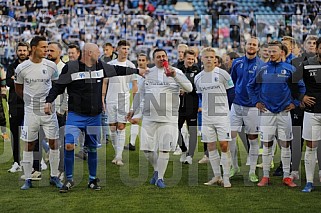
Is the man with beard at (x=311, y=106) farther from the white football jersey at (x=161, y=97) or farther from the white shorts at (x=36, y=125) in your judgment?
the white shorts at (x=36, y=125)

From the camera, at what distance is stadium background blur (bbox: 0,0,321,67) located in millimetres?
27500

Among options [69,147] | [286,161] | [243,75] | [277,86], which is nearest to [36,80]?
[69,147]

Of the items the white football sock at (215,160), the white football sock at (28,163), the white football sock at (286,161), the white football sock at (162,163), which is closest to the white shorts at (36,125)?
the white football sock at (28,163)

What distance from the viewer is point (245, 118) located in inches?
417

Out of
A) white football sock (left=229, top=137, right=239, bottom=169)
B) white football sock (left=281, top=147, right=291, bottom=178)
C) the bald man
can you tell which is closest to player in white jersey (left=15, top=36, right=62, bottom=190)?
the bald man

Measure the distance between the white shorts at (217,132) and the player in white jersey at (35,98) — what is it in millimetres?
2193

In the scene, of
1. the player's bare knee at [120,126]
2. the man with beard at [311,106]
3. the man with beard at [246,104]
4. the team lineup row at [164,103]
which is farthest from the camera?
the player's bare knee at [120,126]

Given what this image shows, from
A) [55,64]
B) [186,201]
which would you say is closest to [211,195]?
[186,201]

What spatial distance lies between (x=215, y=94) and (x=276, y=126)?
1029 millimetres

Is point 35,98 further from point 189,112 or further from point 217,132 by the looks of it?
point 189,112

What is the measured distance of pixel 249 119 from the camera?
10.5 meters

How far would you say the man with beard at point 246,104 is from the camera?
10.5 meters

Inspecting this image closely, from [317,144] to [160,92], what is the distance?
2.41 m

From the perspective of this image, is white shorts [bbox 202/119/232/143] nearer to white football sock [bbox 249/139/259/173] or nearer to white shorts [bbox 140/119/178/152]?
white shorts [bbox 140/119/178/152]
